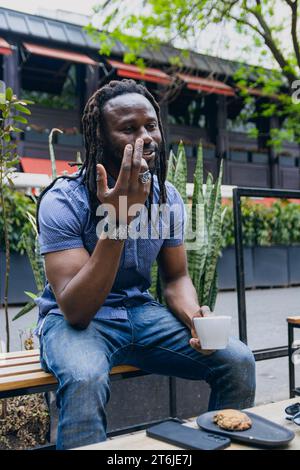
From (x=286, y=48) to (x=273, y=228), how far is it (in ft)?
12.5

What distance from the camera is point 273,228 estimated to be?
33.6 feet

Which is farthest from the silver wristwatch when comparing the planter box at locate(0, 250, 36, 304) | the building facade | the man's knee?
the building facade

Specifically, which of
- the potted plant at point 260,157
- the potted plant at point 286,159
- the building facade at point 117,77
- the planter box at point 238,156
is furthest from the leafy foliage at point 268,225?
the potted plant at point 286,159

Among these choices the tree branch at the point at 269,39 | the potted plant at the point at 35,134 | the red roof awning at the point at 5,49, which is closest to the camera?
the tree branch at the point at 269,39

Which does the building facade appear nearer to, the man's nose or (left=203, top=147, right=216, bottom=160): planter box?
(left=203, top=147, right=216, bottom=160): planter box

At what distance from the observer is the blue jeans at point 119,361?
1.43 meters

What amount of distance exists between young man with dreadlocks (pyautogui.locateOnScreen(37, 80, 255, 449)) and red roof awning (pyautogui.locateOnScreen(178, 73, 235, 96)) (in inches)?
506

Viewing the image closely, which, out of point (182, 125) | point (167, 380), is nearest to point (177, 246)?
point (167, 380)

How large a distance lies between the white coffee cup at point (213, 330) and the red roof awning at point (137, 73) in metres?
12.7

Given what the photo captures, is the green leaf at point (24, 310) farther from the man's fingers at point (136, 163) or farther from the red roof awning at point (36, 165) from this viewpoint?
the red roof awning at point (36, 165)

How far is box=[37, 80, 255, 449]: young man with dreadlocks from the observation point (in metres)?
1.49

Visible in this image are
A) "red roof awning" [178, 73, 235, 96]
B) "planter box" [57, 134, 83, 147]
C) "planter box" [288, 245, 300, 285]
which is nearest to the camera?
"planter box" [288, 245, 300, 285]

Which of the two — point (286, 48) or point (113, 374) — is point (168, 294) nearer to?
point (113, 374)

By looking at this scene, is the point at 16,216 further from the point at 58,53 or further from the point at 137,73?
the point at 137,73
